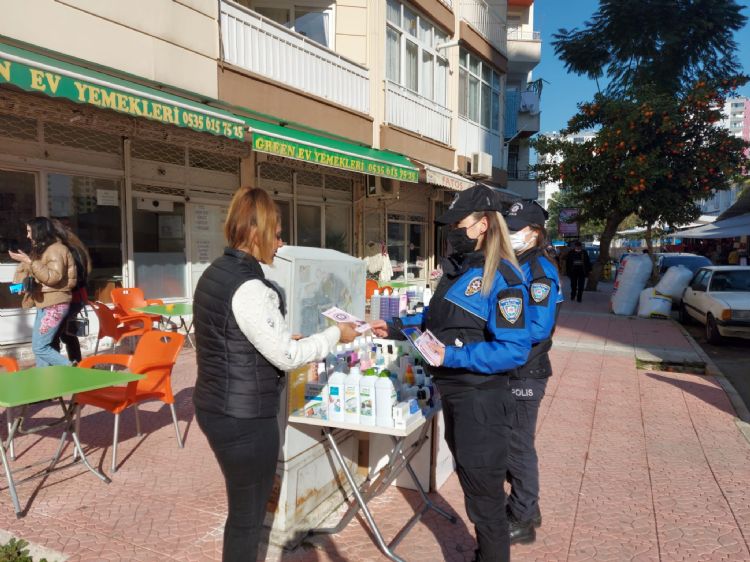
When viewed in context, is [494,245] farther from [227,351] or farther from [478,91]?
[478,91]

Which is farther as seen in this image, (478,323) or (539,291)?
(539,291)

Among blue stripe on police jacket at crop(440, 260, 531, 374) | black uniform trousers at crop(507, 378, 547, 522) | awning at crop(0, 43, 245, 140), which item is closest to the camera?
blue stripe on police jacket at crop(440, 260, 531, 374)

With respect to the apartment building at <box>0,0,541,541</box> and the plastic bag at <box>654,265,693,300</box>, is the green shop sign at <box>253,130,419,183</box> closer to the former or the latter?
the apartment building at <box>0,0,541,541</box>

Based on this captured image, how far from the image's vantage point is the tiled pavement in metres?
3.12

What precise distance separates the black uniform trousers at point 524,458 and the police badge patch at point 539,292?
0.53 meters

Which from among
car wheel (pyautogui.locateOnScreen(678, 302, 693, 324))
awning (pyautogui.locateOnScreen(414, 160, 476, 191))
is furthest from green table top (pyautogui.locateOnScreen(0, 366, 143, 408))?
car wheel (pyautogui.locateOnScreen(678, 302, 693, 324))

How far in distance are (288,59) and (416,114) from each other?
4840 mm

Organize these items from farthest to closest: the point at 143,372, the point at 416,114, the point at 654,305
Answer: the point at 416,114 → the point at 654,305 → the point at 143,372

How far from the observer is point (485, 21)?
57.5ft

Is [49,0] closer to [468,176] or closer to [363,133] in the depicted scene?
[363,133]

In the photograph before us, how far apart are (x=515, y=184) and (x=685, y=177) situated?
13600 mm

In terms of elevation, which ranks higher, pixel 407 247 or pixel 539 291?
pixel 407 247

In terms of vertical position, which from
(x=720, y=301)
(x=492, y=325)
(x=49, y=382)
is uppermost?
(x=492, y=325)

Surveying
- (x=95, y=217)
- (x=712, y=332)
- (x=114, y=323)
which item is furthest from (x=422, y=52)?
(x=114, y=323)
